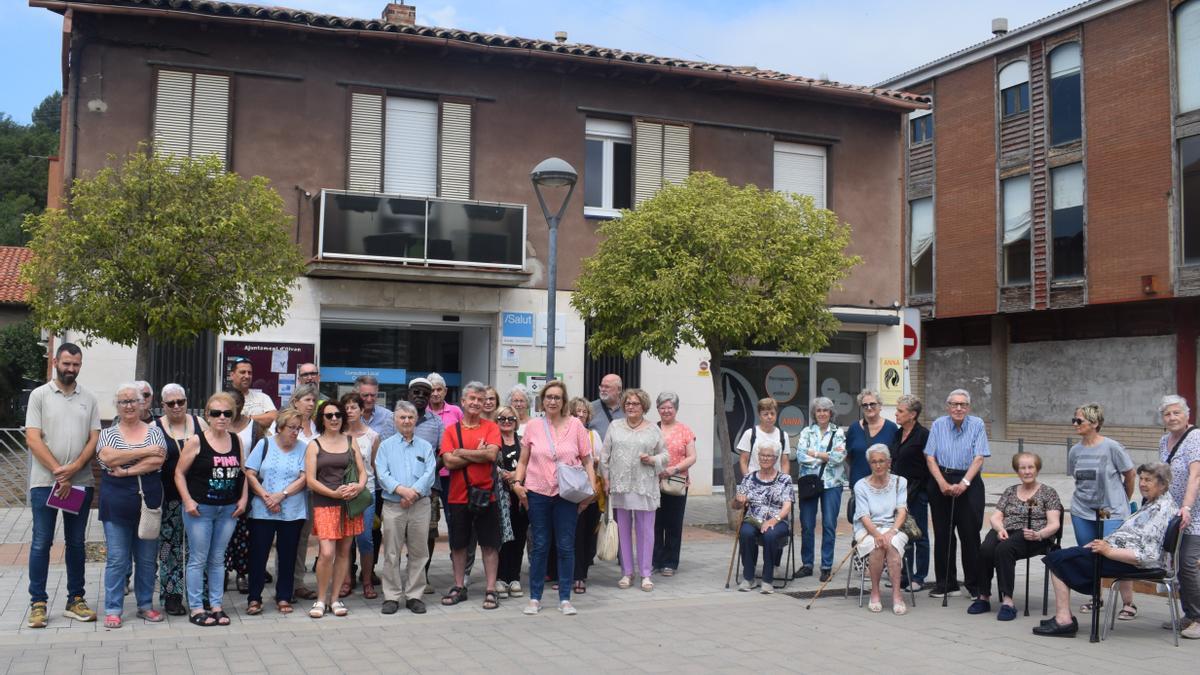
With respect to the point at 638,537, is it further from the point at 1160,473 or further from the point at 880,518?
the point at 1160,473

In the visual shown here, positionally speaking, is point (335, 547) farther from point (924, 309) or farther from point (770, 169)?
point (924, 309)

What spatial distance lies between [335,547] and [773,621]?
3441mm

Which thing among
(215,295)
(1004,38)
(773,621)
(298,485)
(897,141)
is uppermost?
(1004,38)

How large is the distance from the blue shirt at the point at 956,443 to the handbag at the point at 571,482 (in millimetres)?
3107

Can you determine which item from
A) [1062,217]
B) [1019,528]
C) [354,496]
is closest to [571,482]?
[354,496]

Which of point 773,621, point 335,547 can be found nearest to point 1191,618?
point 773,621

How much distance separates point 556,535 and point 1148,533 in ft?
14.5

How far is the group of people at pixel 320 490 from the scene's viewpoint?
803cm

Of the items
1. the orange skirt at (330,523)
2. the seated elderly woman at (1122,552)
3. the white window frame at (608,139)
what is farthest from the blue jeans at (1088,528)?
the white window frame at (608,139)

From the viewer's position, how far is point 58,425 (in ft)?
26.3

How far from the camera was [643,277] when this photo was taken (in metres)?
13.2

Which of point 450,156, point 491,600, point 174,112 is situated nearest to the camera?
point 491,600

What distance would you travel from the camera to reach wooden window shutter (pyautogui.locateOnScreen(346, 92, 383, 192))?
55.0ft

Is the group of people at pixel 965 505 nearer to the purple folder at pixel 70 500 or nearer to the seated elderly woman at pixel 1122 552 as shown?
the seated elderly woman at pixel 1122 552
